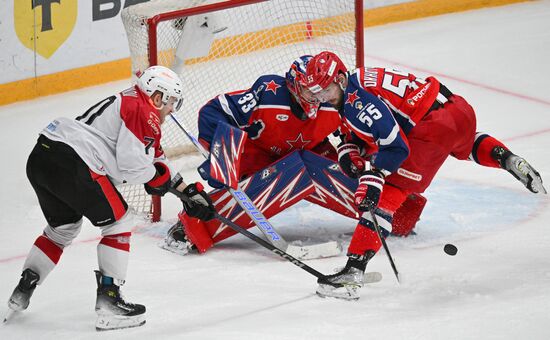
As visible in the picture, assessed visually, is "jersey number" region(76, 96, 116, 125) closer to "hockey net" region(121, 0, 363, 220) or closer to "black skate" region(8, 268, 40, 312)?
"black skate" region(8, 268, 40, 312)

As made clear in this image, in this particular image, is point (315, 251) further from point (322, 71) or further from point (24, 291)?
point (24, 291)

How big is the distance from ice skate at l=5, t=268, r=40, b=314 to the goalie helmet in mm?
1270

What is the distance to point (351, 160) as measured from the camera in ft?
13.7

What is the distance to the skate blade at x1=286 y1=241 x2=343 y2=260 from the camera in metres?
4.29

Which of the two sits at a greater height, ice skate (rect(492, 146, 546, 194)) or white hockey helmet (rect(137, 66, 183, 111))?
white hockey helmet (rect(137, 66, 183, 111))

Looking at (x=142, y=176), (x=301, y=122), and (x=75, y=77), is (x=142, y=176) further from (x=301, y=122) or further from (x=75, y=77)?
(x=75, y=77)

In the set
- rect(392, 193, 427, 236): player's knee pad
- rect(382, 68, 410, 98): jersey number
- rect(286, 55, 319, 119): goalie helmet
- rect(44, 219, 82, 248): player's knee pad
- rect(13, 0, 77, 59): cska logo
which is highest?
rect(382, 68, 410, 98): jersey number

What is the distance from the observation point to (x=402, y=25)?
8.19 metres

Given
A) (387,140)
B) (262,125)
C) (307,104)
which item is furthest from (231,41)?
(387,140)

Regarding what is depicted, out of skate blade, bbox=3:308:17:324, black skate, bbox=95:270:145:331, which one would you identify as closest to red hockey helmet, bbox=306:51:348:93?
black skate, bbox=95:270:145:331

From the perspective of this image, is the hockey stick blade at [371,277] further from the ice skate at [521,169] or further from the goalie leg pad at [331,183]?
the ice skate at [521,169]

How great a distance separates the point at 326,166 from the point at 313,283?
0.63 metres

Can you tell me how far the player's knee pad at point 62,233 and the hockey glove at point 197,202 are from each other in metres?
0.44

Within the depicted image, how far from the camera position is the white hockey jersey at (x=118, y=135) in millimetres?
3510
